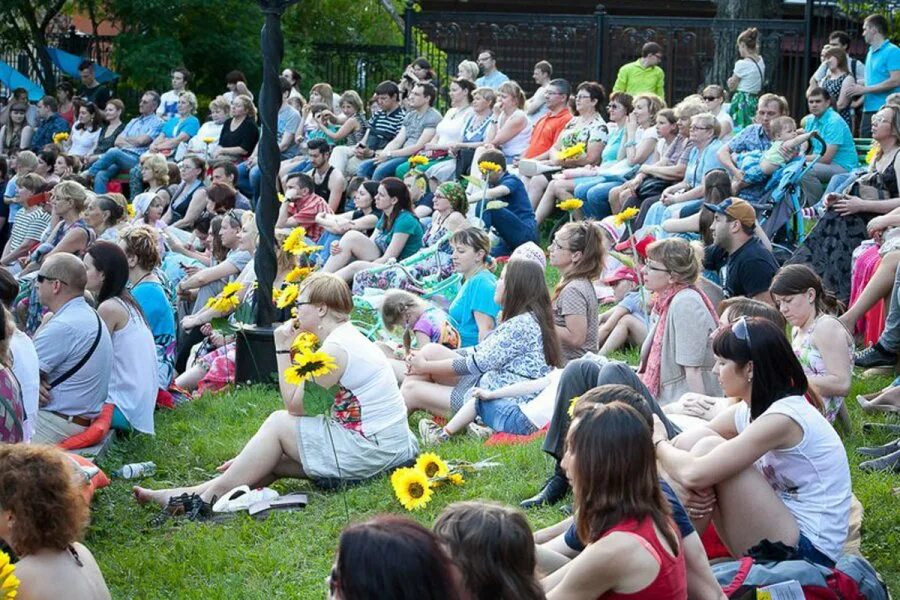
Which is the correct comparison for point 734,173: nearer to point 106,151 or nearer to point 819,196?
point 819,196

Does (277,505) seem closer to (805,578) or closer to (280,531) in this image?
(280,531)

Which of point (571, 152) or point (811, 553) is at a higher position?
point (571, 152)

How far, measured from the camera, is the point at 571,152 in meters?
12.7

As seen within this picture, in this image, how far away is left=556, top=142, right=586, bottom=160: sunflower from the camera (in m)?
12.7

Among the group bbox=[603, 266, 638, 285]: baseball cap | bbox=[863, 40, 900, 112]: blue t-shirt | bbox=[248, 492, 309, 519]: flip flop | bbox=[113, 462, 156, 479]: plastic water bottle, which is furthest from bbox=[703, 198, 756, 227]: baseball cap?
bbox=[863, 40, 900, 112]: blue t-shirt

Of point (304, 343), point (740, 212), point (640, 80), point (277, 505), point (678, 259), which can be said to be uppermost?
point (640, 80)

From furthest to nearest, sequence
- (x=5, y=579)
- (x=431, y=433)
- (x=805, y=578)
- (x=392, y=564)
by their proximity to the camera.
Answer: (x=431, y=433) < (x=805, y=578) < (x=5, y=579) < (x=392, y=564)

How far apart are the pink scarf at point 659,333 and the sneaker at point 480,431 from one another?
100cm

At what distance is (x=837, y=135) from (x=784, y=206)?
5.75ft

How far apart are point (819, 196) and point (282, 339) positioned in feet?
20.0

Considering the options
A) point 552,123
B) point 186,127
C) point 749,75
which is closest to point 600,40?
point 749,75

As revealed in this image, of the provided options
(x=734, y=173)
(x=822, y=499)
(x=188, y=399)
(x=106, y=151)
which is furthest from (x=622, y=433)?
(x=106, y=151)

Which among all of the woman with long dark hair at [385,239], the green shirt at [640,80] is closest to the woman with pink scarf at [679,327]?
the woman with long dark hair at [385,239]

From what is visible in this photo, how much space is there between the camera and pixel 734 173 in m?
11.2
